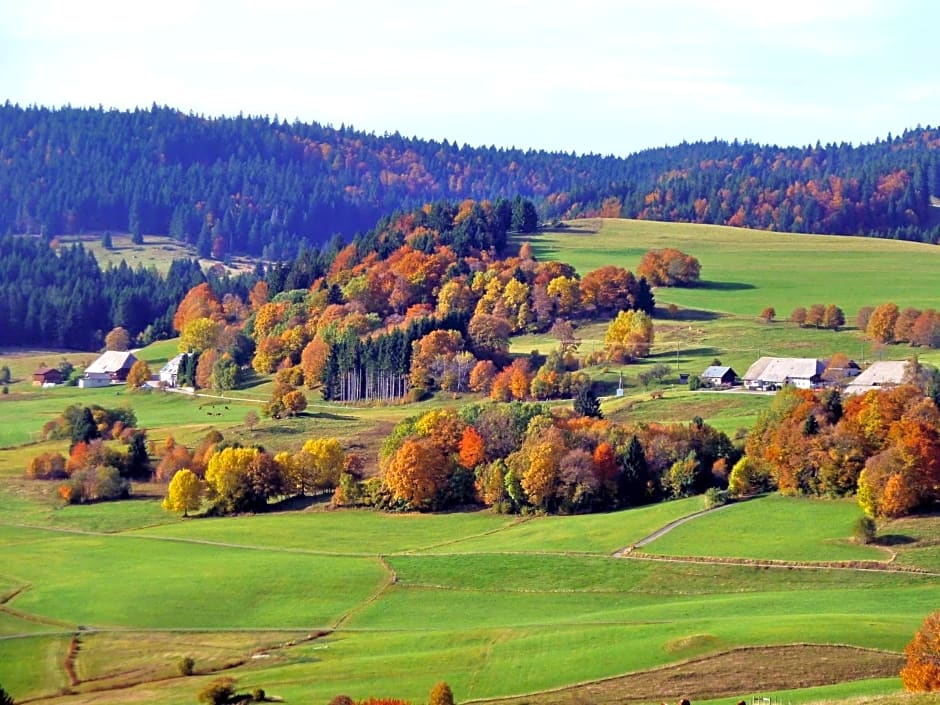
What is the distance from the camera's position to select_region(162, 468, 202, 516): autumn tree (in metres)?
94.1

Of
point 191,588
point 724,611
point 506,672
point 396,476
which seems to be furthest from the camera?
point 396,476

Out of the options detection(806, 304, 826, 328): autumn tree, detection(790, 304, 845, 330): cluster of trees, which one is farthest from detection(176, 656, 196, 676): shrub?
detection(806, 304, 826, 328): autumn tree

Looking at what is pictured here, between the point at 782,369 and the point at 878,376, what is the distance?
329 inches

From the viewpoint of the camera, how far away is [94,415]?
114 m

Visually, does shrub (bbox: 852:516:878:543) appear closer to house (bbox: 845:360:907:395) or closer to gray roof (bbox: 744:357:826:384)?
house (bbox: 845:360:907:395)

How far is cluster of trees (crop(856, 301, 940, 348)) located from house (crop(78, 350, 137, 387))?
72.4m

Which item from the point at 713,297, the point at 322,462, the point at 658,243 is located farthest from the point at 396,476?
the point at 658,243

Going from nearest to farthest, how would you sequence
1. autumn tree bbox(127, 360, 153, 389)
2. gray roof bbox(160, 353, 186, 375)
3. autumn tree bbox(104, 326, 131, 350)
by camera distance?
1. autumn tree bbox(127, 360, 153, 389)
2. gray roof bbox(160, 353, 186, 375)
3. autumn tree bbox(104, 326, 131, 350)

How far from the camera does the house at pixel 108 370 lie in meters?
150

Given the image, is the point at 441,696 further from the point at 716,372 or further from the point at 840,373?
the point at 840,373

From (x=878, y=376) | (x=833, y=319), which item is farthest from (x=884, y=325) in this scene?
(x=878, y=376)

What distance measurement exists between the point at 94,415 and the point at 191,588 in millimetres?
46000

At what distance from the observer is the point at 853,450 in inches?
3216

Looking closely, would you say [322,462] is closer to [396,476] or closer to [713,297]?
[396,476]
